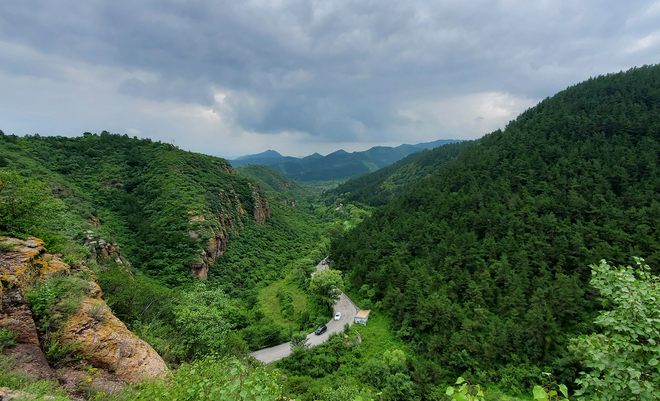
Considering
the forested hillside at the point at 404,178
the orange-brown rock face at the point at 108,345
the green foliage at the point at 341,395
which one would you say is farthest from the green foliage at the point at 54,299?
the forested hillside at the point at 404,178

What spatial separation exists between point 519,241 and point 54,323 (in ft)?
154

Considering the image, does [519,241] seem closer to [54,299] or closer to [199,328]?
[199,328]

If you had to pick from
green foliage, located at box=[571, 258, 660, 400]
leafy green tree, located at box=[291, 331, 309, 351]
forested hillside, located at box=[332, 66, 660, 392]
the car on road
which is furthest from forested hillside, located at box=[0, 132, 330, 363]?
green foliage, located at box=[571, 258, 660, 400]

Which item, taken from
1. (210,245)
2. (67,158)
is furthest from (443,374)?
(67,158)

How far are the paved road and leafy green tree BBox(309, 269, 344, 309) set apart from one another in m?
2.02

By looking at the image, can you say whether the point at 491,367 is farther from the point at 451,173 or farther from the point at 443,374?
the point at 451,173

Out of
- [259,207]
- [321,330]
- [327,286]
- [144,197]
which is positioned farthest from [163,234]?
[259,207]

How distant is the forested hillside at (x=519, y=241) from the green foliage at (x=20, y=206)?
1211 inches

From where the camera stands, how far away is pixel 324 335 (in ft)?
113

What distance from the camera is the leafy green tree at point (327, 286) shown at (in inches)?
1575

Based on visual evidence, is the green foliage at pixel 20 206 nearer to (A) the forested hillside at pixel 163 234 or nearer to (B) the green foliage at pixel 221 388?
(A) the forested hillside at pixel 163 234

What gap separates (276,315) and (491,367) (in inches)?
1101

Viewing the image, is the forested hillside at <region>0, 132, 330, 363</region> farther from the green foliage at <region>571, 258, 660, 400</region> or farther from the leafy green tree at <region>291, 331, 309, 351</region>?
the green foliage at <region>571, 258, 660, 400</region>

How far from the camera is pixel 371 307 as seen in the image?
129 ft
